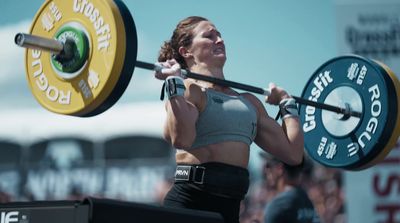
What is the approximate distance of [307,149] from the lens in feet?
13.5

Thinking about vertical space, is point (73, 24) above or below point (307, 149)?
above

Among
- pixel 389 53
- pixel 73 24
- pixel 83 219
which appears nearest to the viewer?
pixel 83 219

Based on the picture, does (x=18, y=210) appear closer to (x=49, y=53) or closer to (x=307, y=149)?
(x=49, y=53)

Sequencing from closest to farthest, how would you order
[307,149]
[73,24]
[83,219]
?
[83,219] < [73,24] < [307,149]

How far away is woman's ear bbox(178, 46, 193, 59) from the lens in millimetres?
3371

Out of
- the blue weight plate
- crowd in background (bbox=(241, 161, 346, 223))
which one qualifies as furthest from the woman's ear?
crowd in background (bbox=(241, 161, 346, 223))

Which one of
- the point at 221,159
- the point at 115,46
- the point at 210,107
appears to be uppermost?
the point at 115,46

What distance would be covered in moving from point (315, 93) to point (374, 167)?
2.72m

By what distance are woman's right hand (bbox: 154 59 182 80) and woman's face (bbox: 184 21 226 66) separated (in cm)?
16

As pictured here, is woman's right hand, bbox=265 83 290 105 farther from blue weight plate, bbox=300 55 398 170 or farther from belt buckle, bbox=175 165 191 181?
belt buckle, bbox=175 165 191 181

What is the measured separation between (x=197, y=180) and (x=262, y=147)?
1.74 feet

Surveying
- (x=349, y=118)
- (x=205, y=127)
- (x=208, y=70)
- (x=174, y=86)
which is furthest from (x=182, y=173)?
(x=349, y=118)

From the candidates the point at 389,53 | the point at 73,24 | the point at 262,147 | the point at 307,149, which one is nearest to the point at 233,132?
the point at 262,147

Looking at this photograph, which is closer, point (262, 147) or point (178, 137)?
point (178, 137)
